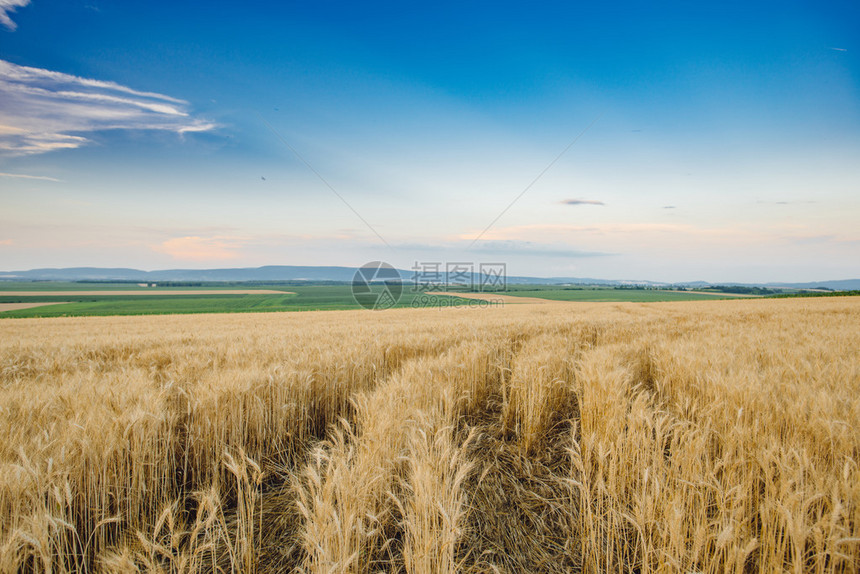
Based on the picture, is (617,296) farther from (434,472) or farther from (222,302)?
(434,472)

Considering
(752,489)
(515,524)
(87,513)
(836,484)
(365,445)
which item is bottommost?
(515,524)

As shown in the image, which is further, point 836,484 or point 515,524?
point 515,524

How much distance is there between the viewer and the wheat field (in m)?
1.64

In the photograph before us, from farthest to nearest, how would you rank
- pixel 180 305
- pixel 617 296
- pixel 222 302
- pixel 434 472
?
pixel 617 296 < pixel 222 302 < pixel 180 305 < pixel 434 472

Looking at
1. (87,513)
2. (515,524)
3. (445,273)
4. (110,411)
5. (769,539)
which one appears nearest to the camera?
(769,539)

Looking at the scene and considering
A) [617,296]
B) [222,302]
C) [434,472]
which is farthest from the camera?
[617,296]

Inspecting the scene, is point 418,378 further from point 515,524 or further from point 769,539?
point 769,539

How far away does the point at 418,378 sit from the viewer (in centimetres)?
391

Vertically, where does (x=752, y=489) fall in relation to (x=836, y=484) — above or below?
below

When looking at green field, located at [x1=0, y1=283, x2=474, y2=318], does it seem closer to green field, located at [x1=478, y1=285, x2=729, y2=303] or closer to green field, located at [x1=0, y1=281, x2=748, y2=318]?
green field, located at [x1=0, y1=281, x2=748, y2=318]

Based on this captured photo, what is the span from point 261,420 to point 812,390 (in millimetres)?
5060

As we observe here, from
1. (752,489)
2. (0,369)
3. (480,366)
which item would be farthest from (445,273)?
(752,489)

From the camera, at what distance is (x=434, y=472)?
2.03 m

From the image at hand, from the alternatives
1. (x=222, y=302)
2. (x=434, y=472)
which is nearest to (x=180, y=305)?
(x=222, y=302)
